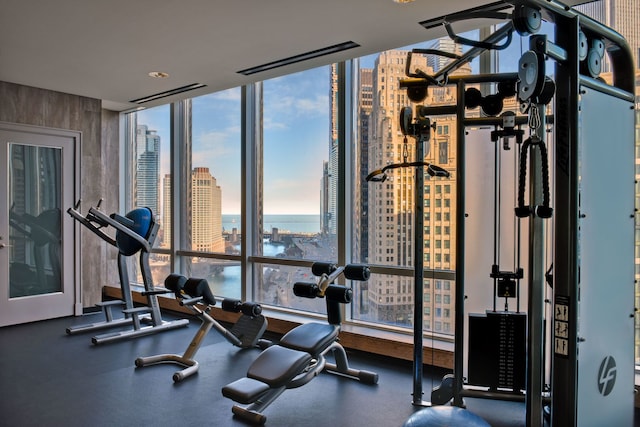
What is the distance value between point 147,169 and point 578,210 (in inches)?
243

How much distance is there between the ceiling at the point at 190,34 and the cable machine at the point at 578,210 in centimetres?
125

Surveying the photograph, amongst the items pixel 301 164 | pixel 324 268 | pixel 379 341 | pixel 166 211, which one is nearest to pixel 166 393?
pixel 324 268

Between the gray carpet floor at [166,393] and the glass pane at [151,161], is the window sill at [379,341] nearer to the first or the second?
the gray carpet floor at [166,393]

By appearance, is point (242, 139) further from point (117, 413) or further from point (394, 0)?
point (117, 413)

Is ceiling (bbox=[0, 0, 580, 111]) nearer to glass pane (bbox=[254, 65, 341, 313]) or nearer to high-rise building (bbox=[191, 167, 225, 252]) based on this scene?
glass pane (bbox=[254, 65, 341, 313])

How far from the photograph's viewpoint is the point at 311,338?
10.0ft

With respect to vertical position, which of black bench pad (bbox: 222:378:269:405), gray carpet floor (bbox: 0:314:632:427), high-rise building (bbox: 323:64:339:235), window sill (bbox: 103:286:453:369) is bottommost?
gray carpet floor (bbox: 0:314:632:427)

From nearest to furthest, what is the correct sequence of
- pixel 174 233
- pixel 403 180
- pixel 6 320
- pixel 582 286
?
pixel 582 286, pixel 403 180, pixel 6 320, pixel 174 233

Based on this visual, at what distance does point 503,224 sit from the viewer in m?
2.89

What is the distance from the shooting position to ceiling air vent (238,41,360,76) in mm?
3876

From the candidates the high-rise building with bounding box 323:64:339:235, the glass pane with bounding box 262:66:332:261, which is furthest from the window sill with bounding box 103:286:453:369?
the high-rise building with bounding box 323:64:339:235

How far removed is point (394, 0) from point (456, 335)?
2.20m

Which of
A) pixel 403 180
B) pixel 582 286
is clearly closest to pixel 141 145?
pixel 403 180

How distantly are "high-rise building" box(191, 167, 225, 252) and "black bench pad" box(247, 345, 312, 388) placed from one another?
3085mm
